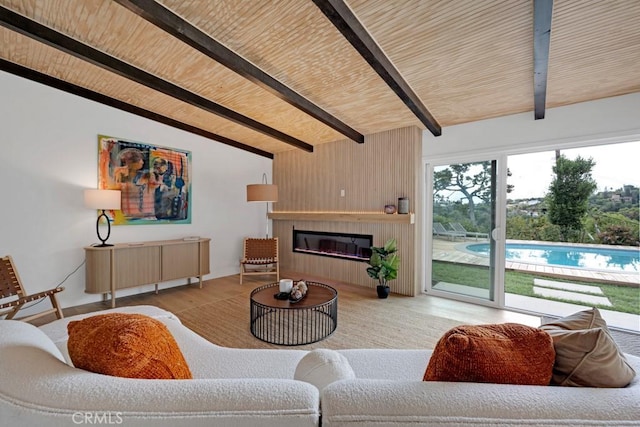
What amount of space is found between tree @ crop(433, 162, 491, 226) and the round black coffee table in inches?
93.9

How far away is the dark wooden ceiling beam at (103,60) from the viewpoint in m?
2.36

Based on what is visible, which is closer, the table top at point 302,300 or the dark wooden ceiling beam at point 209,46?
the dark wooden ceiling beam at point 209,46

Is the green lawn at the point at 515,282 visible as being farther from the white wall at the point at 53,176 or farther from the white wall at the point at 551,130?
the white wall at the point at 53,176

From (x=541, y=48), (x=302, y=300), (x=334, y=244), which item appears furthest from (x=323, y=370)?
(x=334, y=244)

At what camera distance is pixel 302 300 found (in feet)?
8.68

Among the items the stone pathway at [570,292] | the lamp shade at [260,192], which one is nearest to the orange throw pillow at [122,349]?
the lamp shade at [260,192]

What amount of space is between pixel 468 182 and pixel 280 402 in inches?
155

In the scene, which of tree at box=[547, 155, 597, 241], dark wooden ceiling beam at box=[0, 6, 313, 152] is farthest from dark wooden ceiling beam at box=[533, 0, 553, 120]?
dark wooden ceiling beam at box=[0, 6, 313, 152]

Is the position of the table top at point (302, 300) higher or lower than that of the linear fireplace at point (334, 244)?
lower

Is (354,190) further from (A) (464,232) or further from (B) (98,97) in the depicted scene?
(B) (98,97)

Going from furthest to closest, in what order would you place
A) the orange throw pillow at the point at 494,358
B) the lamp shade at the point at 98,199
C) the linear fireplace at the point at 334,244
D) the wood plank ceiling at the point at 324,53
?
the linear fireplace at the point at 334,244, the lamp shade at the point at 98,199, the wood plank ceiling at the point at 324,53, the orange throw pillow at the point at 494,358

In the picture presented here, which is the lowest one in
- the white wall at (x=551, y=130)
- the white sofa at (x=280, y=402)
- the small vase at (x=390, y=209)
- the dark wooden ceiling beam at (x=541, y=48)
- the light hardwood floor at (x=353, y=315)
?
the light hardwood floor at (x=353, y=315)

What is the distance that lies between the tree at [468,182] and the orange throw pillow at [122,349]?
12.9 feet

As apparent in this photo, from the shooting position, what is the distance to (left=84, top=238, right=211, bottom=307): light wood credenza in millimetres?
3416
